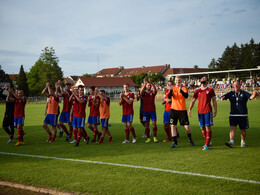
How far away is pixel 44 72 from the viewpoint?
7800 centimetres

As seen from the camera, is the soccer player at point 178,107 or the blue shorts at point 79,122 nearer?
the soccer player at point 178,107

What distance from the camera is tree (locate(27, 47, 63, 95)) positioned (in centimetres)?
7777

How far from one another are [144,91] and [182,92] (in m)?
2.26

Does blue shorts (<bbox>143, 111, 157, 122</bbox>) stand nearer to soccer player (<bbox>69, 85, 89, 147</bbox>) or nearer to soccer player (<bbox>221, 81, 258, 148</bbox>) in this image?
soccer player (<bbox>69, 85, 89, 147</bbox>)

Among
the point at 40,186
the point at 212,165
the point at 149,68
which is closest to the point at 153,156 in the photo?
the point at 212,165

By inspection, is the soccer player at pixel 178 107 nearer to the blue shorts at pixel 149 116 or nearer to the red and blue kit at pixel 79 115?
the blue shorts at pixel 149 116

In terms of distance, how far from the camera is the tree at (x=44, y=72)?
7777 centimetres

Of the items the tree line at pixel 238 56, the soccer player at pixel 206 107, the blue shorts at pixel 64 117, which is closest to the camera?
the soccer player at pixel 206 107

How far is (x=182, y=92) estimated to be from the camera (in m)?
8.10

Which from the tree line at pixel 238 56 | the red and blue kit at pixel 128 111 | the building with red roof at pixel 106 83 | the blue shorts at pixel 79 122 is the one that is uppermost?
the tree line at pixel 238 56

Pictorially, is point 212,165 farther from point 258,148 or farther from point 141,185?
point 258,148

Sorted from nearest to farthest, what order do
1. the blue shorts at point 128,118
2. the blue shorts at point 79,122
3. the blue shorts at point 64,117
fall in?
the blue shorts at point 79,122 < the blue shorts at point 128,118 < the blue shorts at point 64,117

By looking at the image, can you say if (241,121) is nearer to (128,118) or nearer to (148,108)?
(148,108)

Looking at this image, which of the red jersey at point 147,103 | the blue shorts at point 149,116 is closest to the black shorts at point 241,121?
the blue shorts at point 149,116
